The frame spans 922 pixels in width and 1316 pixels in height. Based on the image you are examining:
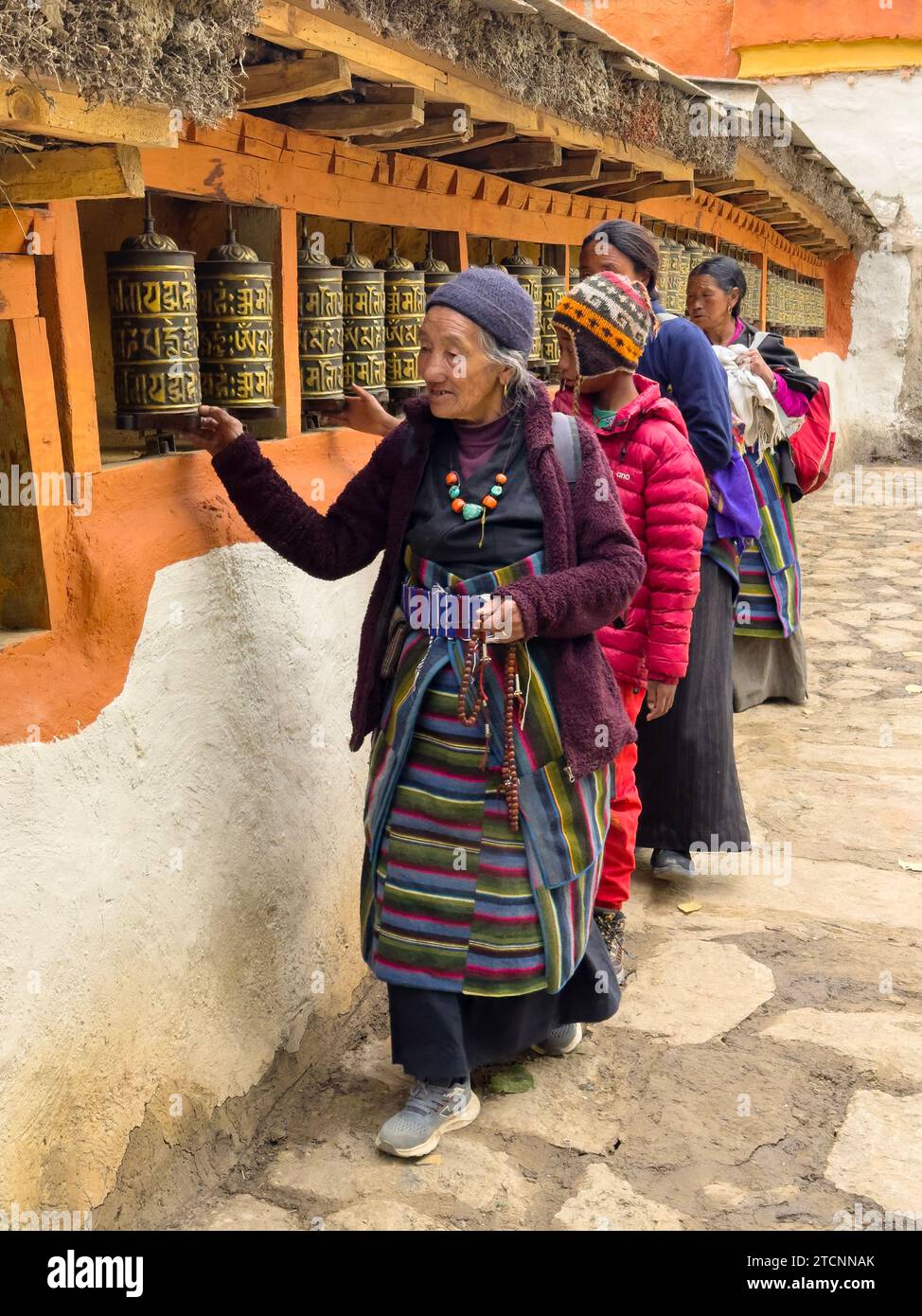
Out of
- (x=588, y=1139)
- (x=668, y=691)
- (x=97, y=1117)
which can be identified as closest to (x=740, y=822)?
(x=668, y=691)

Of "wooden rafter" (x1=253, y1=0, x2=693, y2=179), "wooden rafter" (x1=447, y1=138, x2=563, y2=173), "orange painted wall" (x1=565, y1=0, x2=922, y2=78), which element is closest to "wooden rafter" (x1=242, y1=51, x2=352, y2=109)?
"wooden rafter" (x1=253, y1=0, x2=693, y2=179)

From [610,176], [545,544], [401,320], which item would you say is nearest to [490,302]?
[545,544]

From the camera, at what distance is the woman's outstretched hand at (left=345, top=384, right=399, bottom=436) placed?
319 centimetres

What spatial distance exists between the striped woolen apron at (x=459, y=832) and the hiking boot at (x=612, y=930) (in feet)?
2.40

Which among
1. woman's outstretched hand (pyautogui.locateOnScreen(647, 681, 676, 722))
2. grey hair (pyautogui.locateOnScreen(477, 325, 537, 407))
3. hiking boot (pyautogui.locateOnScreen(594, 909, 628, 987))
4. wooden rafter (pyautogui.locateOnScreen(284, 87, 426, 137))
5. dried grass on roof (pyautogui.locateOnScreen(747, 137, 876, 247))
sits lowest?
hiking boot (pyautogui.locateOnScreen(594, 909, 628, 987))

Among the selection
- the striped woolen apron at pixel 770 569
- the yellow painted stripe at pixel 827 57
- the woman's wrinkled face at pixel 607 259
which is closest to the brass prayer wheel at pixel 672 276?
the striped woolen apron at pixel 770 569

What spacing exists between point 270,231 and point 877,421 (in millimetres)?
14824

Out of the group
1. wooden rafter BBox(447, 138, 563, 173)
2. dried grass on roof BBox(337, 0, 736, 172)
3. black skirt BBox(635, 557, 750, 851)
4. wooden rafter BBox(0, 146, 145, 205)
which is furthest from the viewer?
wooden rafter BBox(447, 138, 563, 173)

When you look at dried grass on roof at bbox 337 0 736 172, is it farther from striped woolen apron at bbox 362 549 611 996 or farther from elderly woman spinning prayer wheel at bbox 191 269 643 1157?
striped woolen apron at bbox 362 549 611 996

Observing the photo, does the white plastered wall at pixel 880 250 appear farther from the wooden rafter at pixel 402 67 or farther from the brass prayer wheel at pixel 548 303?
the wooden rafter at pixel 402 67

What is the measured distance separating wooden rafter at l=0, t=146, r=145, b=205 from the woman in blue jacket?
216 cm

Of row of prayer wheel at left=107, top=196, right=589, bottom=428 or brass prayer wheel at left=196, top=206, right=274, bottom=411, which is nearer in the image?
row of prayer wheel at left=107, top=196, right=589, bottom=428

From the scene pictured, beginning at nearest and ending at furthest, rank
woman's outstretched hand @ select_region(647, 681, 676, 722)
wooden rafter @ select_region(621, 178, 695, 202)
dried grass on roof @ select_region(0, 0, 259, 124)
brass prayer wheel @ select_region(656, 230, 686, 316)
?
dried grass on roof @ select_region(0, 0, 259, 124) → woman's outstretched hand @ select_region(647, 681, 676, 722) → wooden rafter @ select_region(621, 178, 695, 202) → brass prayer wheel @ select_region(656, 230, 686, 316)

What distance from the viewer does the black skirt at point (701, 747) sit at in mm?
4207
